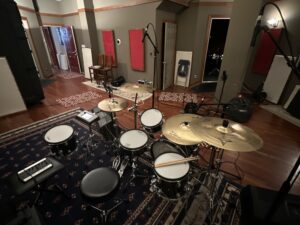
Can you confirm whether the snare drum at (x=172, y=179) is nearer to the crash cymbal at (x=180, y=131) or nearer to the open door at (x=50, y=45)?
the crash cymbal at (x=180, y=131)

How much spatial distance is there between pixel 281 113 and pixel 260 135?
1.43 metres

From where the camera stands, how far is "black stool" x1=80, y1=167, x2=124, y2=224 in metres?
1.45

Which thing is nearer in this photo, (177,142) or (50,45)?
(177,142)

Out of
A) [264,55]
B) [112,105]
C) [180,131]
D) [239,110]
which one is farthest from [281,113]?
[112,105]

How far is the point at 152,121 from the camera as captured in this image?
2361 mm

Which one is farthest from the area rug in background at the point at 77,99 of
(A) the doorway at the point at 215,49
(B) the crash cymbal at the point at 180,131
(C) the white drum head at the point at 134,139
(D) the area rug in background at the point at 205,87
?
(A) the doorway at the point at 215,49

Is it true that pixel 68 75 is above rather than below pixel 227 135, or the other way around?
below

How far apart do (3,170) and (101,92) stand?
3424 mm

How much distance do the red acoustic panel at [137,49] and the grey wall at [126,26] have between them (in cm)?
14

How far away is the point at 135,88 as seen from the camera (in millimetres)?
2475

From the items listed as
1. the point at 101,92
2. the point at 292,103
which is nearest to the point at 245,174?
the point at 292,103

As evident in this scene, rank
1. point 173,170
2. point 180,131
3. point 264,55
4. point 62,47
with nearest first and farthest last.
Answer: point 173,170 → point 180,131 → point 264,55 → point 62,47

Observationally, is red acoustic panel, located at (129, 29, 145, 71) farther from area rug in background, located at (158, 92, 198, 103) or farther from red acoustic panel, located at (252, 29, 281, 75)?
red acoustic panel, located at (252, 29, 281, 75)

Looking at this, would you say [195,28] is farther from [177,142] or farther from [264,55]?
[177,142]
